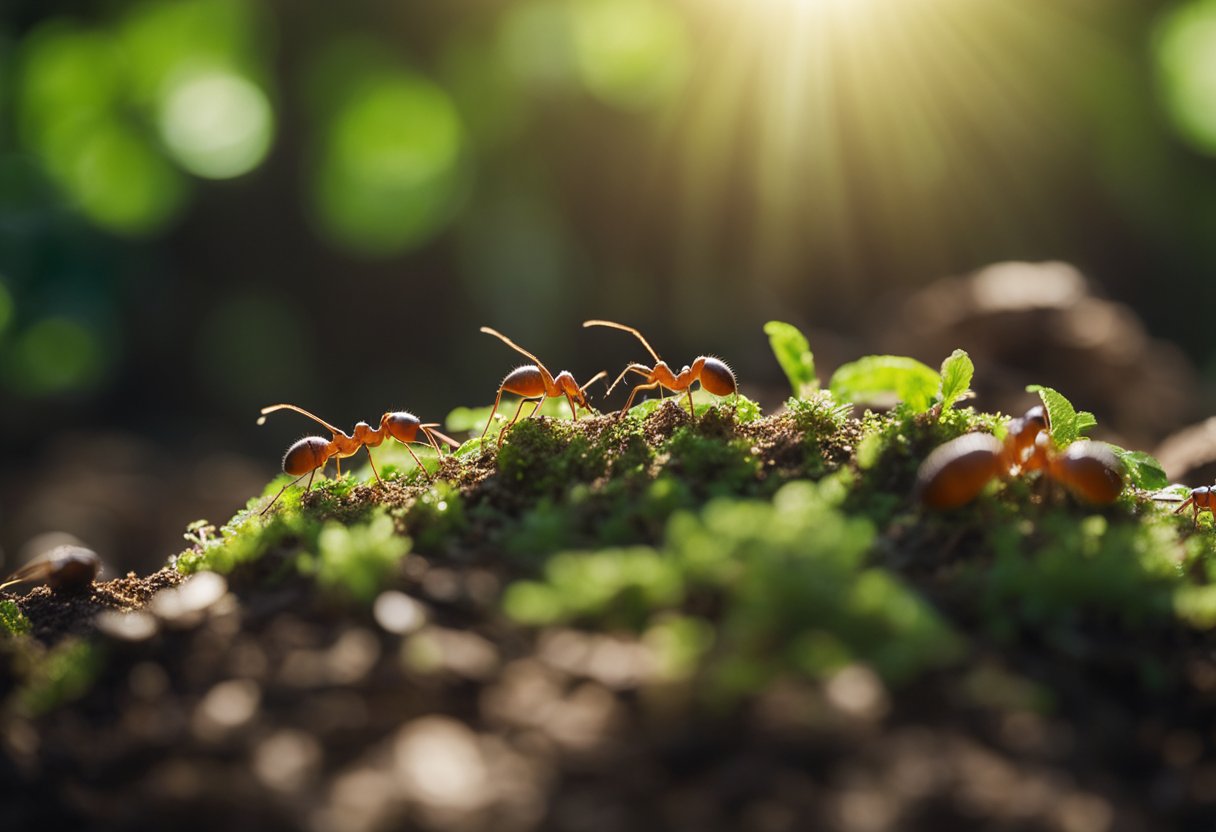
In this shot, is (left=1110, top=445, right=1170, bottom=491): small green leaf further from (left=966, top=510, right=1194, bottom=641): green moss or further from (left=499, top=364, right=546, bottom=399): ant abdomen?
(left=499, top=364, right=546, bottom=399): ant abdomen

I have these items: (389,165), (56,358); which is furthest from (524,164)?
(56,358)

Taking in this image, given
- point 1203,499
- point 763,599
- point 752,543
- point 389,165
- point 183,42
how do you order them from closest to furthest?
point 763,599 < point 752,543 < point 1203,499 < point 183,42 < point 389,165

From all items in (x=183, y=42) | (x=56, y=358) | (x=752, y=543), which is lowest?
(x=752, y=543)

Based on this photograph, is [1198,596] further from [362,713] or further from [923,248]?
[923,248]

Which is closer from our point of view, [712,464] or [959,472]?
[959,472]

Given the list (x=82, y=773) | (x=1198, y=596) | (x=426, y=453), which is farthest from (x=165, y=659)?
(x=1198, y=596)

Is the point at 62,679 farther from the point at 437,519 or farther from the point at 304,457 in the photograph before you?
the point at 304,457
